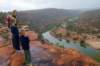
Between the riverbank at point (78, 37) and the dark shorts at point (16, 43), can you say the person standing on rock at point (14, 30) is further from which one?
the riverbank at point (78, 37)

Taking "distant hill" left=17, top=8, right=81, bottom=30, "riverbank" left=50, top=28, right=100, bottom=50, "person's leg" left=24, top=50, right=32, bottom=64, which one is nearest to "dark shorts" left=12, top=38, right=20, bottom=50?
"person's leg" left=24, top=50, right=32, bottom=64

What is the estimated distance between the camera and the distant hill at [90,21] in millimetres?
40253

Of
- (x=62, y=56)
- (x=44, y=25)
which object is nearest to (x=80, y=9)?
(x=44, y=25)

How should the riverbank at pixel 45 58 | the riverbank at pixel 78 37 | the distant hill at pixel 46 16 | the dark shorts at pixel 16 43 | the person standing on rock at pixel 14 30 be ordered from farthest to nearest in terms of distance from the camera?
the distant hill at pixel 46 16
the riverbank at pixel 78 37
the riverbank at pixel 45 58
the dark shorts at pixel 16 43
the person standing on rock at pixel 14 30

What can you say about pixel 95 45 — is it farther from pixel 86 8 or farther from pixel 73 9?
pixel 86 8

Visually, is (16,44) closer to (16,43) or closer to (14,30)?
(16,43)

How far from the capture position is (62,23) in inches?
1689

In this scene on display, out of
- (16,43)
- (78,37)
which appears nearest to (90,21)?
(78,37)

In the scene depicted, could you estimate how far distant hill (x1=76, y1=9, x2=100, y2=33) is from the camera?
40.3 m

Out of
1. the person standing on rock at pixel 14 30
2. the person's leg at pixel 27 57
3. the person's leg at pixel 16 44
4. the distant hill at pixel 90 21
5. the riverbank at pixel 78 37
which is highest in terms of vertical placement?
the person standing on rock at pixel 14 30

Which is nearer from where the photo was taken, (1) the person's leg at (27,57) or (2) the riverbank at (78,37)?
(1) the person's leg at (27,57)

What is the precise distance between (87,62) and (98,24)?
2891 centimetres

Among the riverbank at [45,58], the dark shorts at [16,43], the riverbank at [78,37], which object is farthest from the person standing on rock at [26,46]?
the riverbank at [78,37]

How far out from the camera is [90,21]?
46062mm
